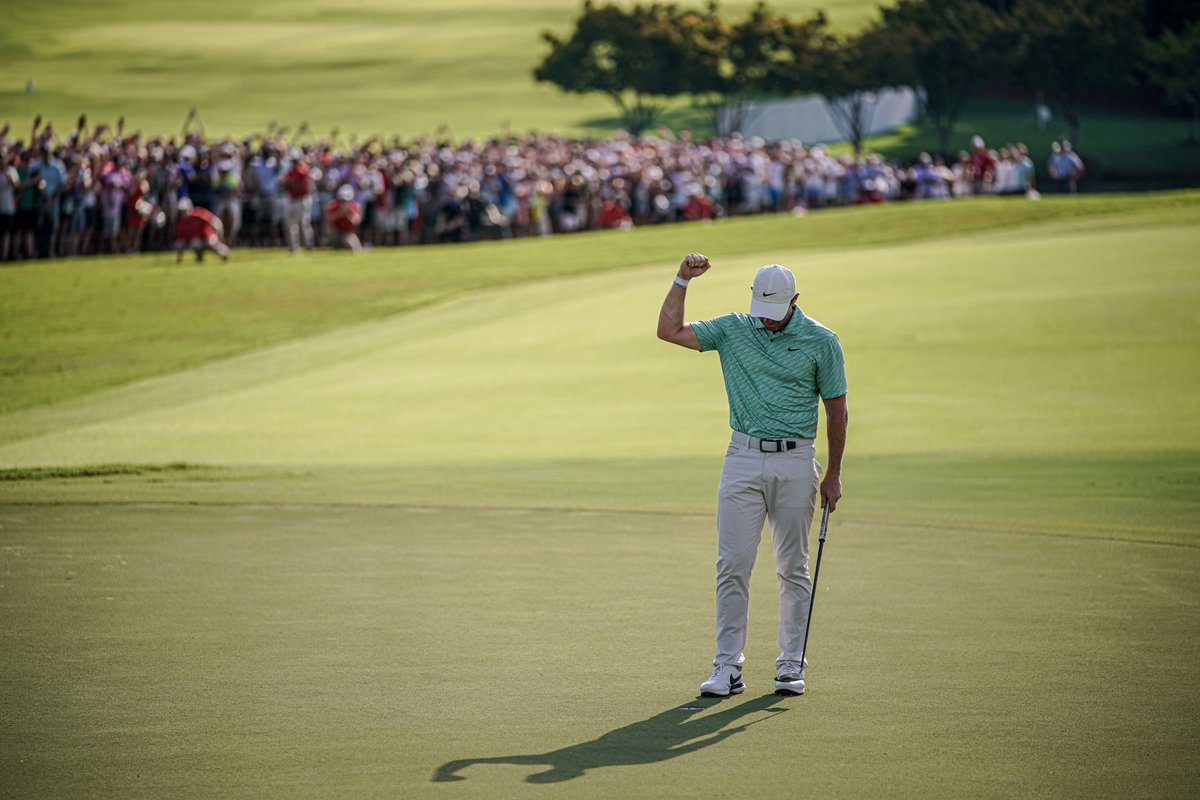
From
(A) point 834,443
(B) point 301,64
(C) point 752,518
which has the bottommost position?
(C) point 752,518

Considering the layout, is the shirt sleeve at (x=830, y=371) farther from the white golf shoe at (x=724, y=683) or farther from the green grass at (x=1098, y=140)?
the green grass at (x=1098, y=140)

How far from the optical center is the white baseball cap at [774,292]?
8.02 m

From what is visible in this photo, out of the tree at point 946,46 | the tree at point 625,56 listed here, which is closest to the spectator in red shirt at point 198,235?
the tree at point 946,46

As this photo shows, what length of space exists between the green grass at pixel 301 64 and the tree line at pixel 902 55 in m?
14.1

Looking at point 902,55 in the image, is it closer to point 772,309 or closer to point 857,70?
point 857,70

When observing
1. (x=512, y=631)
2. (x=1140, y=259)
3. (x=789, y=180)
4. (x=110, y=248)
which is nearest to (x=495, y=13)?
(x=789, y=180)

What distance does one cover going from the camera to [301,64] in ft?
395

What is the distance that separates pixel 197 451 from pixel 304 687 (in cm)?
1095

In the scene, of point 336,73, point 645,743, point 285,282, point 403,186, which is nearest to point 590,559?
point 645,743

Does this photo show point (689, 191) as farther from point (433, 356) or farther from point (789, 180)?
point (433, 356)

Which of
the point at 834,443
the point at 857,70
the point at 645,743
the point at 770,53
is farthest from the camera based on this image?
the point at 770,53

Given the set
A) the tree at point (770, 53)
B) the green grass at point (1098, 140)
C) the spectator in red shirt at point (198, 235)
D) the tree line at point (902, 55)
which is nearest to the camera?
the spectator in red shirt at point (198, 235)

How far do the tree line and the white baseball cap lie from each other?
5777 centimetres

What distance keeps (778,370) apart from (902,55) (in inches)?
2639
